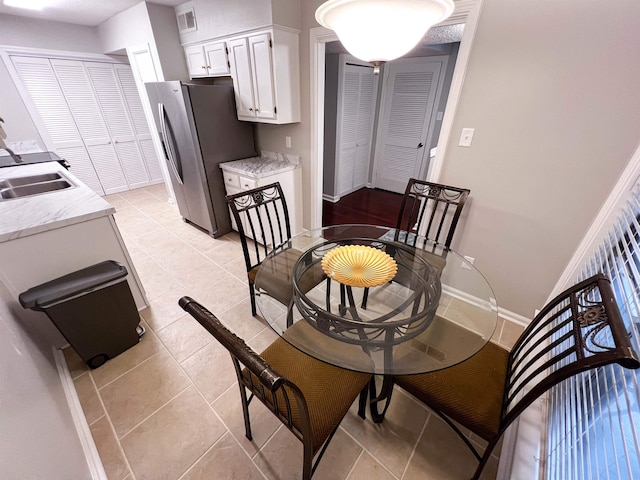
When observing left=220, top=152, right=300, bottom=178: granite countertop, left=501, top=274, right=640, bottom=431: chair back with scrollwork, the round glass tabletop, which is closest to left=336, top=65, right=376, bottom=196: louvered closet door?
left=220, top=152, right=300, bottom=178: granite countertop

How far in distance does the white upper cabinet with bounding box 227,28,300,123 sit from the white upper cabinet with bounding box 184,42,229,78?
0.38ft

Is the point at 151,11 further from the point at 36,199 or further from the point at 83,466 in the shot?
the point at 83,466

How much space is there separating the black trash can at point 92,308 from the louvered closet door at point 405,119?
4.02 meters

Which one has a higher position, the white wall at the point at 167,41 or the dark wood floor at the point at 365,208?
the white wall at the point at 167,41

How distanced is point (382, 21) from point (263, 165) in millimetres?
2182

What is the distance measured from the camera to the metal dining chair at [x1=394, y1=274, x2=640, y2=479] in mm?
729

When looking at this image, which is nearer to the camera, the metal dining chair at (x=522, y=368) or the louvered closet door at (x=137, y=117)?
the metal dining chair at (x=522, y=368)

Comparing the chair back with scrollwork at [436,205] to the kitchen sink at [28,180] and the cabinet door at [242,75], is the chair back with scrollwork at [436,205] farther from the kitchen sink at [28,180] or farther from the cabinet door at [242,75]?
the kitchen sink at [28,180]

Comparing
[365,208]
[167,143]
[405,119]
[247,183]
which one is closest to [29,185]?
[167,143]

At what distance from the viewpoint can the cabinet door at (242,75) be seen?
7.93 ft

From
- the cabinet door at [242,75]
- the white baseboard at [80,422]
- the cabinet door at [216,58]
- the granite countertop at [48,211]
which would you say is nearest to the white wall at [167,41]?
the cabinet door at [216,58]

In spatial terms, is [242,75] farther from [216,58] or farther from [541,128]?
[541,128]

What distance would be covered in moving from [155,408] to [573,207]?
2708mm

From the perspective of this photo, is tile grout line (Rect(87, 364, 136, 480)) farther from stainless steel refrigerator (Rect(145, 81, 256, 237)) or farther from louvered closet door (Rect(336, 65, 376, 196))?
louvered closet door (Rect(336, 65, 376, 196))
